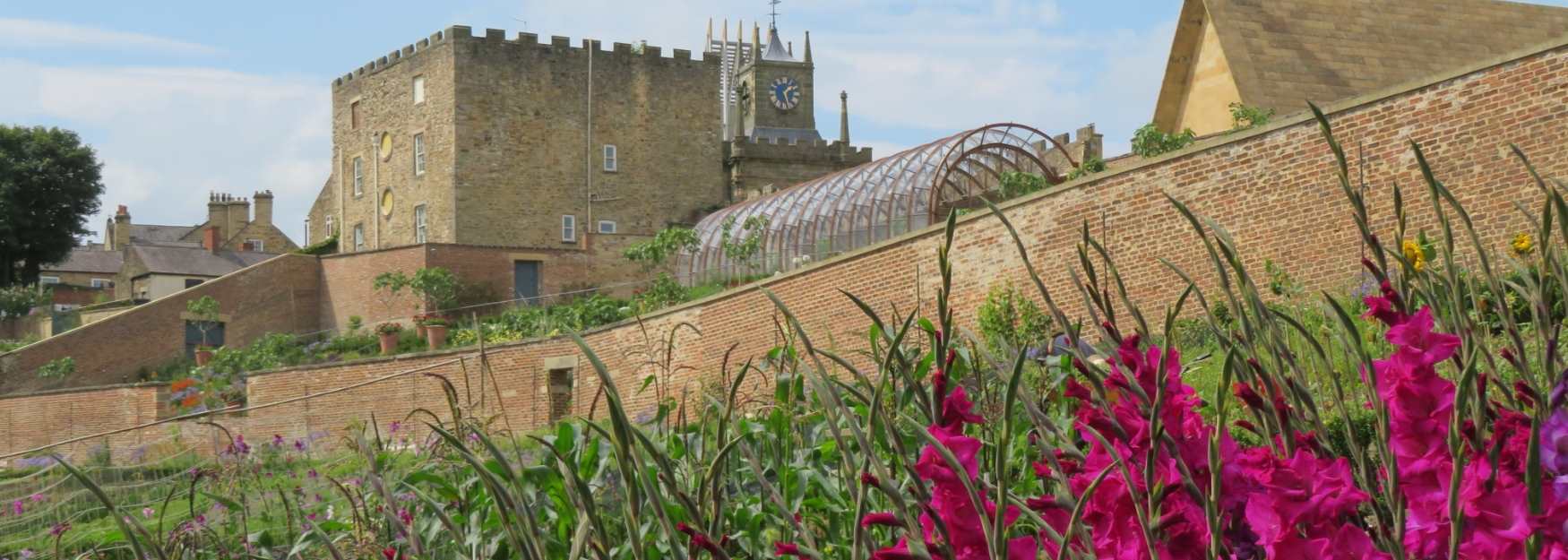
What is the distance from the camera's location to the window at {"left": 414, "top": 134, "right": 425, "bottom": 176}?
46969 mm

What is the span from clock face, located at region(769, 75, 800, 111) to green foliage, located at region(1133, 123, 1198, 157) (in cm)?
5210

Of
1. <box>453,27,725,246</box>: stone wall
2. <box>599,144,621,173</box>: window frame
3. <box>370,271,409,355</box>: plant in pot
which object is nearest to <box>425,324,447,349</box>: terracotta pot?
<box>370,271,409,355</box>: plant in pot

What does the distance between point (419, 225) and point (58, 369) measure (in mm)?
11168

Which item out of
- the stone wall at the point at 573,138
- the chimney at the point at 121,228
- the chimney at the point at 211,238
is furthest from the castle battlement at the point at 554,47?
the chimney at the point at 121,228

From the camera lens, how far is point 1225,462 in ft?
5.57

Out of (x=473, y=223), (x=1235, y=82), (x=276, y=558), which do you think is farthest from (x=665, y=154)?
(x=276, y=558)

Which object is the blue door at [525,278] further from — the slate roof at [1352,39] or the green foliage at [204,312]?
the slate roof at [1352,39]

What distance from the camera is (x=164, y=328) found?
136ft

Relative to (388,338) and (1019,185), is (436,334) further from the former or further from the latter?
(1019,185)

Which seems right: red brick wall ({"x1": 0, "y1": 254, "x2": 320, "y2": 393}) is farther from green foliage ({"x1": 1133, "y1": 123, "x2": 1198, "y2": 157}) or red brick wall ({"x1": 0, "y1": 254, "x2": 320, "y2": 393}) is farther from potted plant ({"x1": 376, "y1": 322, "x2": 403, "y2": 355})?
green foliage ({"x1": 1133, "y1": 123, "x2": 1198, "y2": 157})

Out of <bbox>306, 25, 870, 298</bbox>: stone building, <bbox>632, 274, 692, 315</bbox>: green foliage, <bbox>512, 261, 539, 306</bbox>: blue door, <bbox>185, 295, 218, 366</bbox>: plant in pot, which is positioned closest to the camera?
<bbox>632, 274, 692, 315</bbox>: green foliage

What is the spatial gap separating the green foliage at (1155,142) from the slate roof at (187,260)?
144ft

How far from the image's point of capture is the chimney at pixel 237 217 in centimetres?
6812

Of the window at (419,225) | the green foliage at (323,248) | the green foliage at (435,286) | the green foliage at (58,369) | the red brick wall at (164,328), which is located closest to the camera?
the green foliage at (435,286)
